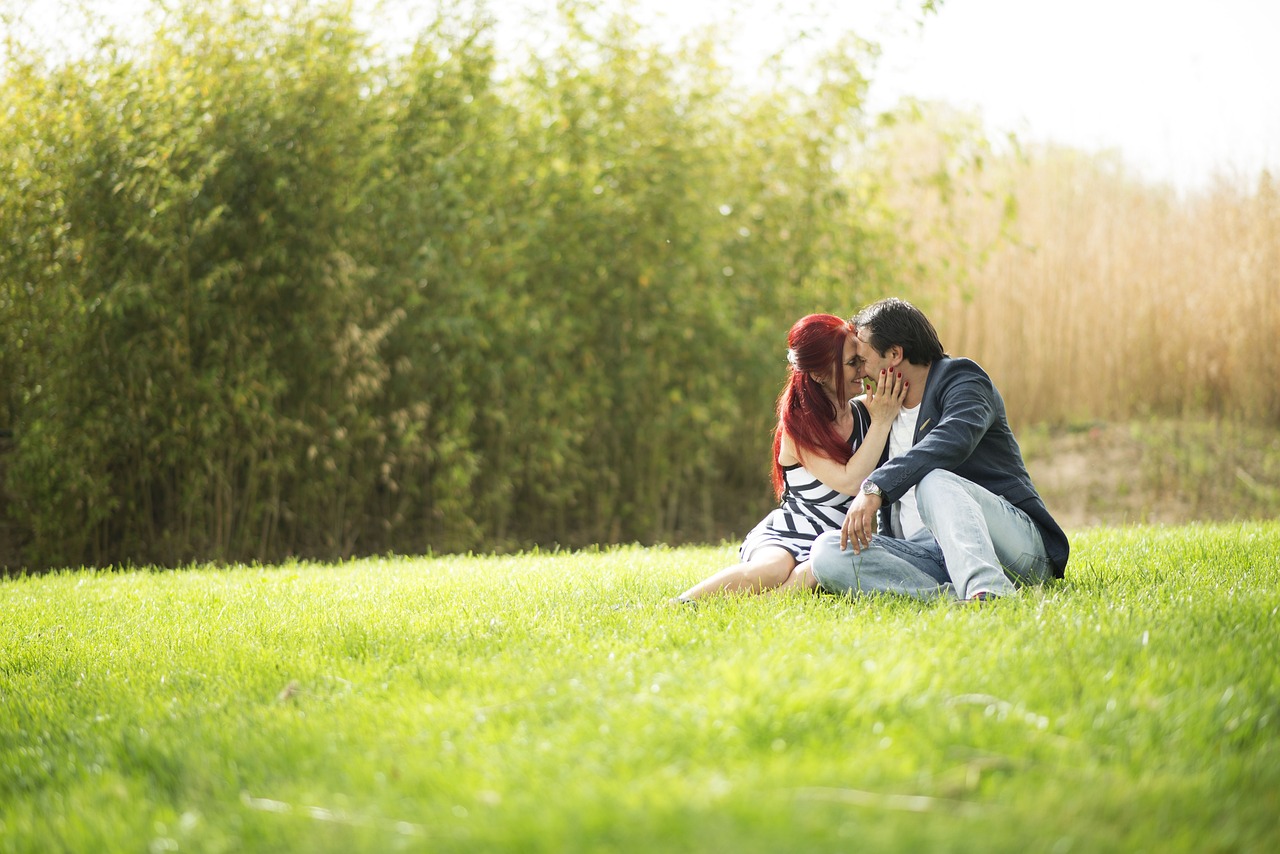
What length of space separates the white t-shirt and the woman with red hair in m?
0.04

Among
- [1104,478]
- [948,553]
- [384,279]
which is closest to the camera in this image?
[948,553]

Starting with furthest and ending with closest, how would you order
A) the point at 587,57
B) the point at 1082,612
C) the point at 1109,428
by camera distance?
the point at 1109,428
the point at 587,57
the point at 1082,612

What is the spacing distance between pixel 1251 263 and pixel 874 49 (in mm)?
3607

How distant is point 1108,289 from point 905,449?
6358 mm

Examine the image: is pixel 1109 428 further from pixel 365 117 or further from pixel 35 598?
pixel 35 598

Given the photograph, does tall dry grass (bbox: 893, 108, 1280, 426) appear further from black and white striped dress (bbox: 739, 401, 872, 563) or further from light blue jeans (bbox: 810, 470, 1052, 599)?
light blue jeans (bbox: 810, 470, 1052, 599)

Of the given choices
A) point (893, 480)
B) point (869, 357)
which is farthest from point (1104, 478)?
point (893, 480)

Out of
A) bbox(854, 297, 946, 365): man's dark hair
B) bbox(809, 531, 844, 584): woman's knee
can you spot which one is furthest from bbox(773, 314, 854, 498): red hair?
bbox(809, 531, 844, 584): woman's knee

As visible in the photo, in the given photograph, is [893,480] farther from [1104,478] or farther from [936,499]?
[1104,478]

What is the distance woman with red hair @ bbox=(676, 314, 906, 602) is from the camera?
3365mm

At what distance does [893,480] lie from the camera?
3051 millimetres

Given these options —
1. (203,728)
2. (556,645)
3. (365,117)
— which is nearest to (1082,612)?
(556,645)

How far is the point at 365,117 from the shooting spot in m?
5.94

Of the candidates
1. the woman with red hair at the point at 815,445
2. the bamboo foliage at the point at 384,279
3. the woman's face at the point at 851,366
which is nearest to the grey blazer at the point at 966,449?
the woman with red hair at the point at 815,445
